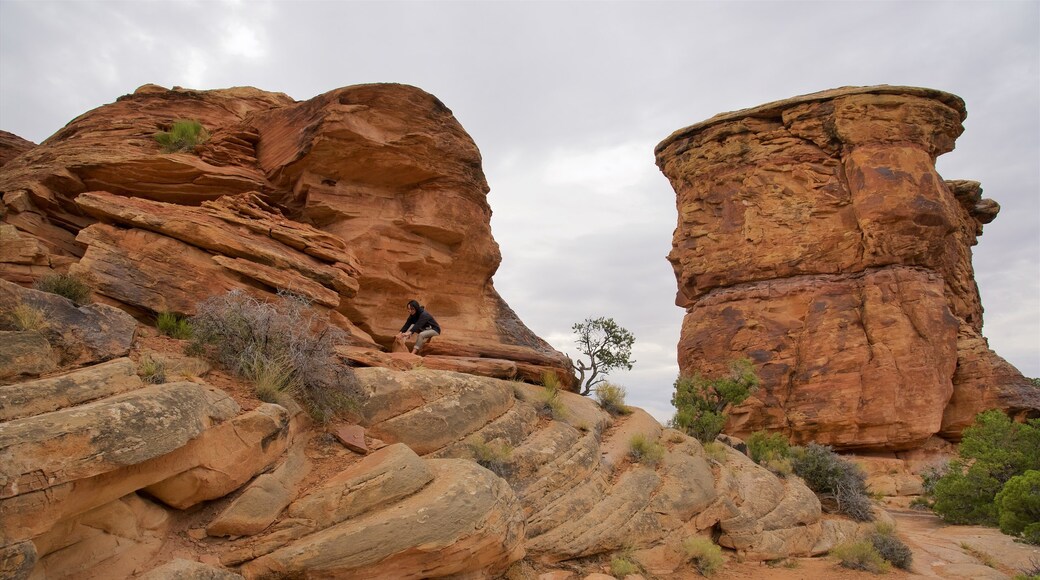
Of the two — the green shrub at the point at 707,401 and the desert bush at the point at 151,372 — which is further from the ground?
the green shrub at the point at 707,401

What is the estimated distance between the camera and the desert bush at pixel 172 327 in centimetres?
921

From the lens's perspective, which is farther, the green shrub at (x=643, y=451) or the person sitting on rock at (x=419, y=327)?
the person sitting on rock at (x=419, y=327)

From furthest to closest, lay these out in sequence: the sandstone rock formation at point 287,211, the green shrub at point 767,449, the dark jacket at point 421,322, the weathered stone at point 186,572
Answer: the green shrub at point 767,449
the dark jacket at point 421,322
the sandstone rock formation at point 287,211
the weathered stone at point 186,572

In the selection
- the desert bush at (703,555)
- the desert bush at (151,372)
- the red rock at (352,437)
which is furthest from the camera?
the desert bush at (703,555)

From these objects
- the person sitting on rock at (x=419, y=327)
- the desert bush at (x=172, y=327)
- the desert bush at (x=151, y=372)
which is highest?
the person sitting on rock at (x=419, y=327)

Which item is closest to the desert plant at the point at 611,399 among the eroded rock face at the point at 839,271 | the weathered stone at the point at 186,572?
the weathered stone at the point at 186,572

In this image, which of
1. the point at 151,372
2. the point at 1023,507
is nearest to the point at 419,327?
the point at 151,372

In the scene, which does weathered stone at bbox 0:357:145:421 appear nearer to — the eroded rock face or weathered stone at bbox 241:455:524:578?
weathered stone at bbox 241:455:524:578

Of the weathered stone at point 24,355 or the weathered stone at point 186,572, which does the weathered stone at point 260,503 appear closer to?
the weathered stone at point 186,572

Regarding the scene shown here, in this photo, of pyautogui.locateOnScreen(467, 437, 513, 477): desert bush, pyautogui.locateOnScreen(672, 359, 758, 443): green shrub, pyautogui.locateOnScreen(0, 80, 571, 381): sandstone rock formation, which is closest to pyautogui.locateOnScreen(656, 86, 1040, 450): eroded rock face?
pyautogui.locateOnScreen(672, 359, 758, 443): green shrub

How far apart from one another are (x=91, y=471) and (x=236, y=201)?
805cm

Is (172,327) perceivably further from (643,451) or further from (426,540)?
(643,451)

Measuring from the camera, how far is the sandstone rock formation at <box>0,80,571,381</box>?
10.2 m

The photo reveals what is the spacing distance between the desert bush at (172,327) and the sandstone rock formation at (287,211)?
16.3 inches
